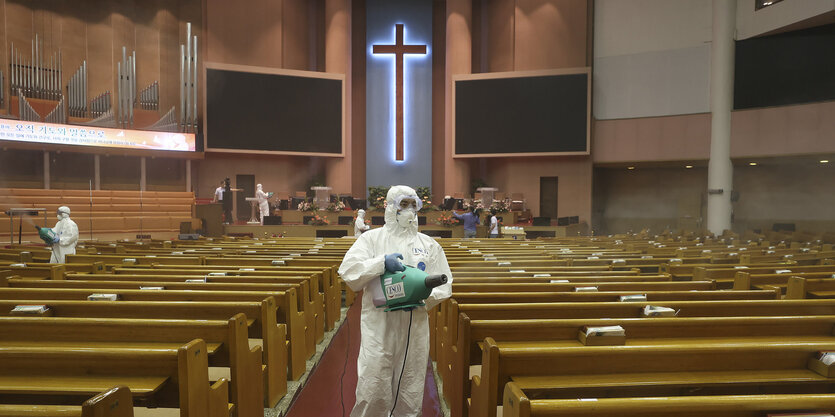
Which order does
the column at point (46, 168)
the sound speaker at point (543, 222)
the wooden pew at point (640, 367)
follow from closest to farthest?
the wooden pew at point (640, 367) < the column at point (46, 168) < the sound speaker at point (543, 222)

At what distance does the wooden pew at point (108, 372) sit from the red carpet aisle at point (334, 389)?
1.25 metres

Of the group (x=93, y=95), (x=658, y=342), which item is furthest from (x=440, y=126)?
(x=658, y=342)

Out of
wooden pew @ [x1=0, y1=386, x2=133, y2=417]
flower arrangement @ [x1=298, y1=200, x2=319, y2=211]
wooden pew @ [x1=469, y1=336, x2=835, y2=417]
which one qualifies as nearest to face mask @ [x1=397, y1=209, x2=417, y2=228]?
wooden pew @ [x1=469, y1=336, x2=835, y2=417]

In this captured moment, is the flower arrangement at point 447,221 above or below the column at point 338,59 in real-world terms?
below

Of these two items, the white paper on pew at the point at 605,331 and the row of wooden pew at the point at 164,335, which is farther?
the white paper on pew at the point at 605,331

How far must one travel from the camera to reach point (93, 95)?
→ 14859mm

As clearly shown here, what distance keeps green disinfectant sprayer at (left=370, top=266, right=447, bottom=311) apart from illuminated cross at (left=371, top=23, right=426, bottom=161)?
1613 centimetres

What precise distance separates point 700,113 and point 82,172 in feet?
66.8

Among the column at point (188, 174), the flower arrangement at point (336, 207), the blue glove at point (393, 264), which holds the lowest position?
the flower arrangement at point (336, 207)

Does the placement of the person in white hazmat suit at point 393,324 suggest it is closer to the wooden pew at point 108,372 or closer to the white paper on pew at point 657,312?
the wooden pew at point 108,372

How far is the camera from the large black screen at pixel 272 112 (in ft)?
50.9

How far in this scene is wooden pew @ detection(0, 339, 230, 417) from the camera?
1.66 metres

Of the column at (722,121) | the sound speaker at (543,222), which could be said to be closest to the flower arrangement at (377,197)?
the sound speaker at (543,222)

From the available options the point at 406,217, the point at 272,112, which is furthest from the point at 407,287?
the point at 272,112
